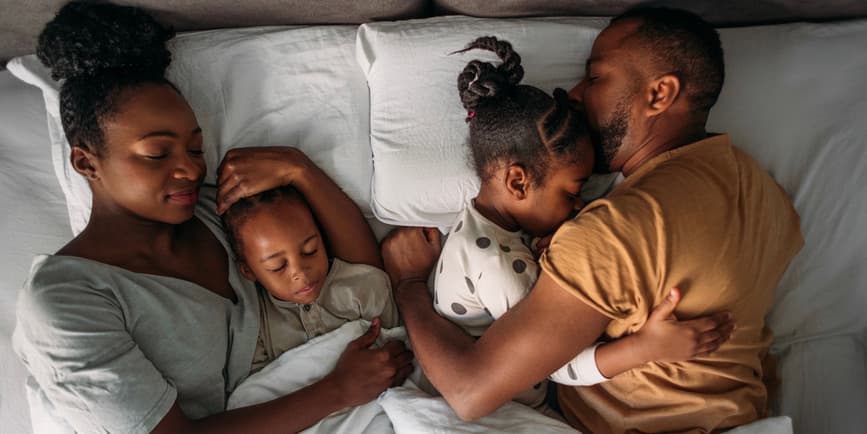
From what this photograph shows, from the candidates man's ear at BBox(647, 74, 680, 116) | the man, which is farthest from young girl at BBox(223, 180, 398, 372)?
man's ear at BBox(647, 74, 680, 116)

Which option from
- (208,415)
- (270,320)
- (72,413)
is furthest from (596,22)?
(72,413)

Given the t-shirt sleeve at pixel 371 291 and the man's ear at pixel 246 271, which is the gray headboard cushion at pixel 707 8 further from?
the man's ear at pixel 246 271

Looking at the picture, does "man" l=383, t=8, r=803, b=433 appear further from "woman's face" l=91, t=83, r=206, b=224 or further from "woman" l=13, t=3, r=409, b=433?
"woman's face" l=91, t=83, r=206, b=224

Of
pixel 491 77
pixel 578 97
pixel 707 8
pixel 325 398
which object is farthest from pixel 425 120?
pixel 707 8

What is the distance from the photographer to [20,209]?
164 cm

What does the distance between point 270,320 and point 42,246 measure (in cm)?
59

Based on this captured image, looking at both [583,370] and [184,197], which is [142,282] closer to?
[184,197]

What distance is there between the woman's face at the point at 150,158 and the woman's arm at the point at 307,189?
0.08 metres

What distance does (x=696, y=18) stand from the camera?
143 centimetres

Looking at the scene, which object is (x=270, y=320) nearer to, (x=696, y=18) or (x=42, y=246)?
(x=42, y=246)

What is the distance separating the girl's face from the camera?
1.40 m

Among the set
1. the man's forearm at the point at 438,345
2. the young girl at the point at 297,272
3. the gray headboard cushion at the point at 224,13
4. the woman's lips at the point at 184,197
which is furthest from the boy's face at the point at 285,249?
the gray headboard cushion at the point at 224,13

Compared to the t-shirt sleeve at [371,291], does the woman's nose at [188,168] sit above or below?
above

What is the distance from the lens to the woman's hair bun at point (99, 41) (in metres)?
1.42
